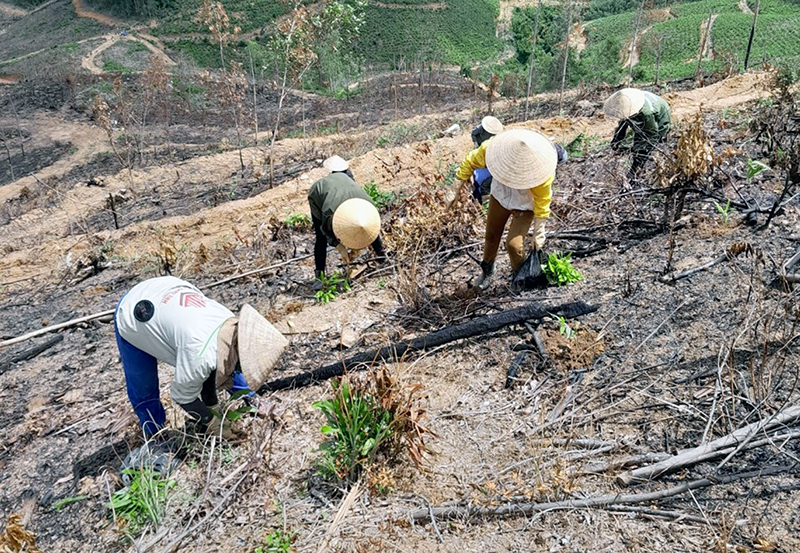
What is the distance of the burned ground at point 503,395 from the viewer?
2432 millimetres

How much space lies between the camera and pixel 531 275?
402cm

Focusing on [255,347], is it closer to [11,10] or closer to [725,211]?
[725,211]

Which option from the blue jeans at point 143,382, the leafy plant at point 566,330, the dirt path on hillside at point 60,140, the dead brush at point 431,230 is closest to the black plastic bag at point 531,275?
the leafy plant at point 566,330

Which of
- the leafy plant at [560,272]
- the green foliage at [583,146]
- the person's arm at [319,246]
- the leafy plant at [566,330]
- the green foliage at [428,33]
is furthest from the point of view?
the green foliage at [428,33]

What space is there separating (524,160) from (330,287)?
80.3 inches

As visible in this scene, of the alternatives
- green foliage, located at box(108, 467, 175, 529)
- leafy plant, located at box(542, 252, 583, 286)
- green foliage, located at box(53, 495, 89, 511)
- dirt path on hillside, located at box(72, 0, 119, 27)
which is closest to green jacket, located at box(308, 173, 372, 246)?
leafy plant, located at box(542, 252, 583, 286)

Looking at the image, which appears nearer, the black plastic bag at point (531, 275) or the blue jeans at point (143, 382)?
the blue jeans at point (143, 382)

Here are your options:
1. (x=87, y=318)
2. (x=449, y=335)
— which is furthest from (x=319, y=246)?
(x=87, y=318)

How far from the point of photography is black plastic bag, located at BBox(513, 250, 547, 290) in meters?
4.00

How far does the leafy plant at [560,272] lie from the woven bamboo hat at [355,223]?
51.8 inches

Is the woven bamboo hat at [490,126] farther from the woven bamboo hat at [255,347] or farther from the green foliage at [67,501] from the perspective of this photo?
the green foliage at [67,501]

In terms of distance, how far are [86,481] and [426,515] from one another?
6.67 ft

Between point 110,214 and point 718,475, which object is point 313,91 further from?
point 718,475

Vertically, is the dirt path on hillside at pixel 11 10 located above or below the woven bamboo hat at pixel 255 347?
below
